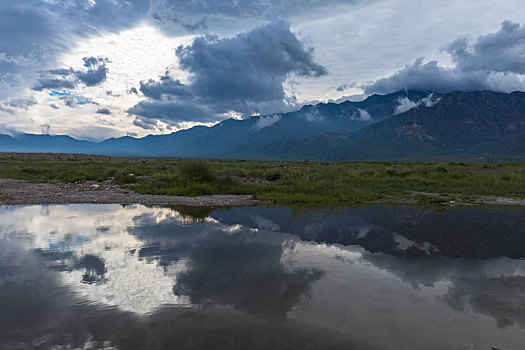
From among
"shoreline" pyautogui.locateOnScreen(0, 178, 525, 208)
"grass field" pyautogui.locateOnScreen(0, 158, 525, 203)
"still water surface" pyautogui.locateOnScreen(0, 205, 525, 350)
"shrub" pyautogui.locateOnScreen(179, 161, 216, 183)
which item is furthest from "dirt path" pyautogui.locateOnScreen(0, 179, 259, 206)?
"still water surface" pyautogui.locateOnScreen(0, 205, 525, 350)

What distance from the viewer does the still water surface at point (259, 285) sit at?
5.75 m

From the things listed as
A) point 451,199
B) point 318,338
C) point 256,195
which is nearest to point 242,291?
point 318,338

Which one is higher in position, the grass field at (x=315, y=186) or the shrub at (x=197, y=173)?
the shrub at (x=197, y=173)

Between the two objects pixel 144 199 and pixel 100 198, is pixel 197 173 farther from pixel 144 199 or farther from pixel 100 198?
pixel 100 198

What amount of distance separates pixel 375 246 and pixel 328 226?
10.6 ft

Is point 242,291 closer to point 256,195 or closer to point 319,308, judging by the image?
point 319,308

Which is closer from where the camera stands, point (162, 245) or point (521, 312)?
point (521, 312)

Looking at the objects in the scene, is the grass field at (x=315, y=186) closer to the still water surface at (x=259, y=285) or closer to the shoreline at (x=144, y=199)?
the shoreline at (x=144, y=199)

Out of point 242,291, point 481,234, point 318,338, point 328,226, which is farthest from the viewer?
point 328,226

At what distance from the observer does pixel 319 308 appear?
22.3 feet

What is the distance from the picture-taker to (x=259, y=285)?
8.02m

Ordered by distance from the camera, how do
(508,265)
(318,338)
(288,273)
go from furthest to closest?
(508,265) → (288,273) → (318,338)

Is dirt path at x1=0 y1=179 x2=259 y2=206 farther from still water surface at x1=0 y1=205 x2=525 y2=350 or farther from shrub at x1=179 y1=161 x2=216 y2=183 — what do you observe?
still water surface at x1=0 y1=205 x2=525 y2=350

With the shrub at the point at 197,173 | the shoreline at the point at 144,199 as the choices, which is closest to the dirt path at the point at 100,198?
the shoreline at the point at 144,199
